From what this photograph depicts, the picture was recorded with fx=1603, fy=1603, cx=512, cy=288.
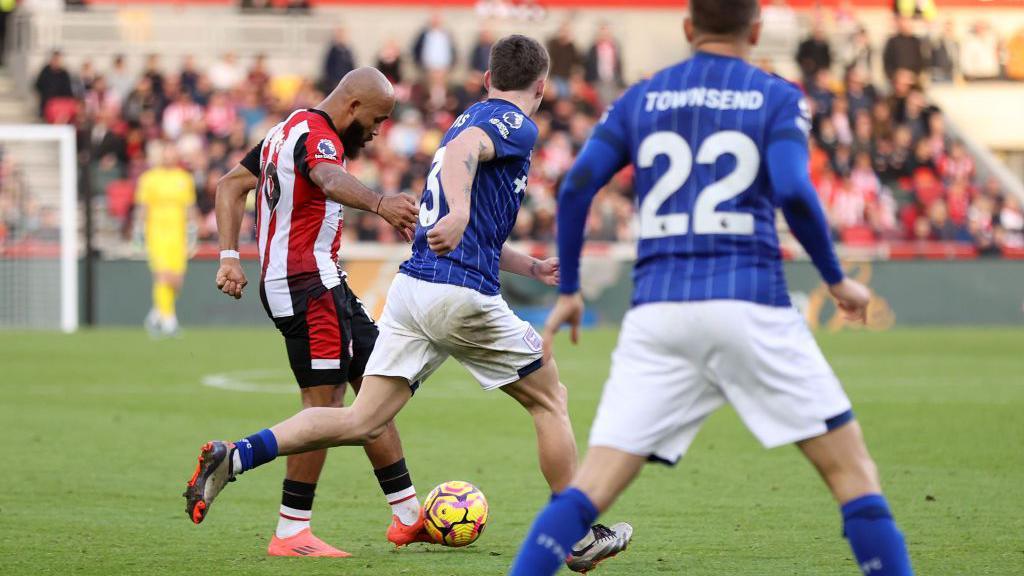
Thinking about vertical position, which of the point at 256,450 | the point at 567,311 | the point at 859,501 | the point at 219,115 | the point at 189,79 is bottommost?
the point at 219,115

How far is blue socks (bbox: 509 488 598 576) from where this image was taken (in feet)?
15.2

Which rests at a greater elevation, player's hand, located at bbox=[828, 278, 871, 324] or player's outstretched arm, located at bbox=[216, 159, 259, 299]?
player's hand, located at bbox=[828, 278, 871, 324]

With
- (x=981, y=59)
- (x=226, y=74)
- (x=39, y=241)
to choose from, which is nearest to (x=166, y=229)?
(x=39, y=241)

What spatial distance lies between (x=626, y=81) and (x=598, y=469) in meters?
26.6

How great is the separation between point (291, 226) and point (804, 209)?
2.90 meters

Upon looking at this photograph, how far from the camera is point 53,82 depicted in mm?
26094

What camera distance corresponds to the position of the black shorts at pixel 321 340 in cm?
682

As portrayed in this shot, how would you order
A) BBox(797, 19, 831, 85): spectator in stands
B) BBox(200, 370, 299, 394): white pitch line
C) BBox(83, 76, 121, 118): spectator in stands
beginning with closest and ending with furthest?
BBox(200, 370, 299, 394): white pitch line < BBox(83, 76, 121, 118): spectator in stands < BBox(797, 19, 831, 85): spectator in stands

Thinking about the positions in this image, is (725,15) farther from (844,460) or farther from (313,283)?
(313,283)

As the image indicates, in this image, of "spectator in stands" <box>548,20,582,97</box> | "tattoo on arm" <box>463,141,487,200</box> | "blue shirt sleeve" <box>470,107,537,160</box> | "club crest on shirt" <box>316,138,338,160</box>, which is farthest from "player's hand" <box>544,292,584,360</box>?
"spectator in stands" <box>548,20,582,97</box>

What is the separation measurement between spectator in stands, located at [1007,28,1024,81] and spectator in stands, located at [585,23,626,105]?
29.1 feet

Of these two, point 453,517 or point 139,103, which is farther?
point 139,103

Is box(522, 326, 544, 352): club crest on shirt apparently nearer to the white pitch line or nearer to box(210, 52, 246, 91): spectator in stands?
the white pitch line

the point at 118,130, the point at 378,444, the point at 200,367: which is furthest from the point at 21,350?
the point at 378,444
